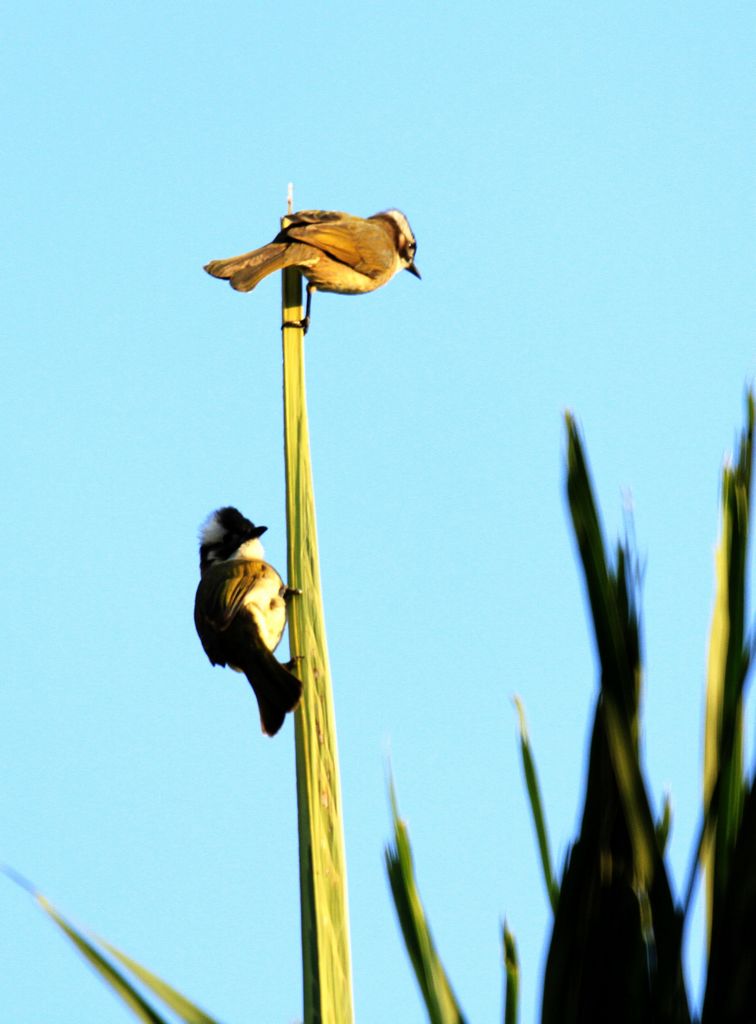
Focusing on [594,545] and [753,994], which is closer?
[753,994]

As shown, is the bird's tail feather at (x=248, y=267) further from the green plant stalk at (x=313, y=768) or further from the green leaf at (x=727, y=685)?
the green leaf at (x=727, y=685)

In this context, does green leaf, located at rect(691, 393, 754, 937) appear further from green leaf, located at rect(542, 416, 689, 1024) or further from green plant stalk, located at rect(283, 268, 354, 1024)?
green plant stalk, located at rect(283, 268, 354, 1024)

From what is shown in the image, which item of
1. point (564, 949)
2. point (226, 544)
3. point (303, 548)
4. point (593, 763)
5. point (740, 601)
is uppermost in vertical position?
point (226, 544)

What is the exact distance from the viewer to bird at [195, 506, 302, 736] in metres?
4.07

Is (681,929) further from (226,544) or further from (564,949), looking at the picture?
(226,544)

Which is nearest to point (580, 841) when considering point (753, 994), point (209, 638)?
point (753, 994)

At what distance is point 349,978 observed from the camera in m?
1.72

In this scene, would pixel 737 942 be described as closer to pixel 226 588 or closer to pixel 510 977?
pixel 510 977

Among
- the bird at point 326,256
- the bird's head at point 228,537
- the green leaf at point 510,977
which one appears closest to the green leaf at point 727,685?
the green leaf at point 510,977

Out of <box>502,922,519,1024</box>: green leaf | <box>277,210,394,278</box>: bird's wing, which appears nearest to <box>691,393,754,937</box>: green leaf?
<box>502,922,519,1024</box>: green leaf

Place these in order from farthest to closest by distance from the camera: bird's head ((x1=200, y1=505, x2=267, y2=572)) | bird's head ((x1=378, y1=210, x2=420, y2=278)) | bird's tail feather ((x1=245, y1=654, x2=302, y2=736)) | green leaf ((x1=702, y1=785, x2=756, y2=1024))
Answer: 1. bird's head ((x1=378, y1=210, x2=420, y2=278))
2. bird's head ((x1=200, y1=505, x2=267, y2=572))
3. bird's tail feather ((x1=245, y1=654, x2=302, y2=736))
4. green leaf ((x1=702, y1=785, x2=756, y2=1024))

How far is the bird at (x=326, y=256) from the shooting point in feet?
16.1

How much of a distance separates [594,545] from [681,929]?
1.14ft

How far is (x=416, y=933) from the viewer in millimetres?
1484
